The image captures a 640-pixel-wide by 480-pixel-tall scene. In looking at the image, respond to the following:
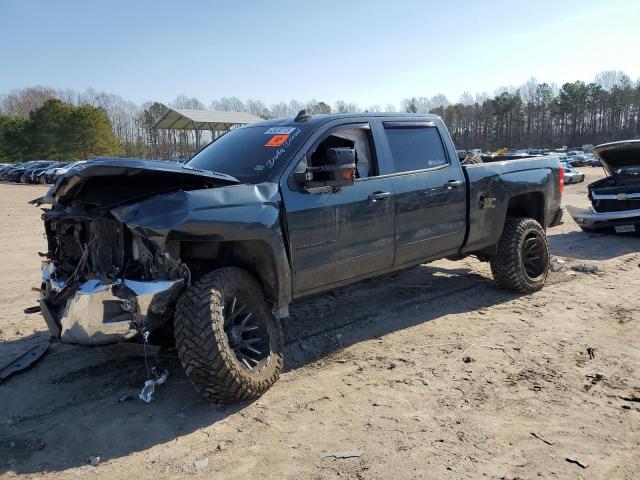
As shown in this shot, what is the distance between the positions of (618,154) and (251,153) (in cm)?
923

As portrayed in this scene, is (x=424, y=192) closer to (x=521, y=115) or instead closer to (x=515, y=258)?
(x=515, y=258)

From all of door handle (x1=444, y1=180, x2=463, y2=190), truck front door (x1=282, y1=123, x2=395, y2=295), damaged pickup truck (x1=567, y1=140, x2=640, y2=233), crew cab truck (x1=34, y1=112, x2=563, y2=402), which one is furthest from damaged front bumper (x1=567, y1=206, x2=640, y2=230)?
truck front door (x1=282, y1=123, x2=395, y2=295)

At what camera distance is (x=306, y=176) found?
4234 mm

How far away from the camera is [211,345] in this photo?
11.4 feet

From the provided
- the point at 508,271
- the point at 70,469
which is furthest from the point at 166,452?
the point at 508,271

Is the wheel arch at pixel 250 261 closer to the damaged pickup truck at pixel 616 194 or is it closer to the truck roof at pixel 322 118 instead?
the truck roof at pixel 322 118

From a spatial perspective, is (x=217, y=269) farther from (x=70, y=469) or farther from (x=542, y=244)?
(x=542, y=244)

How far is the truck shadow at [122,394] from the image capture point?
3.31 metres

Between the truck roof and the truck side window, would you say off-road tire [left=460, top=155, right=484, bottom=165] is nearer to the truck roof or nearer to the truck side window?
the truck roof

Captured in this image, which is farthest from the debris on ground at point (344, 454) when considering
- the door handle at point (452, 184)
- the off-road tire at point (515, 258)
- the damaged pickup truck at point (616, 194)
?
the damaged pickup truck at point (616, 194)

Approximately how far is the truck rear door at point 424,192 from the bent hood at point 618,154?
641 centimetres

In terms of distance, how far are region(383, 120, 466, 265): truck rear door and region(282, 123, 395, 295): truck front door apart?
0.67ft

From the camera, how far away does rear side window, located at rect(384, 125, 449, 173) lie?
5188 mm

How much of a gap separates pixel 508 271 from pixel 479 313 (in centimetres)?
80
